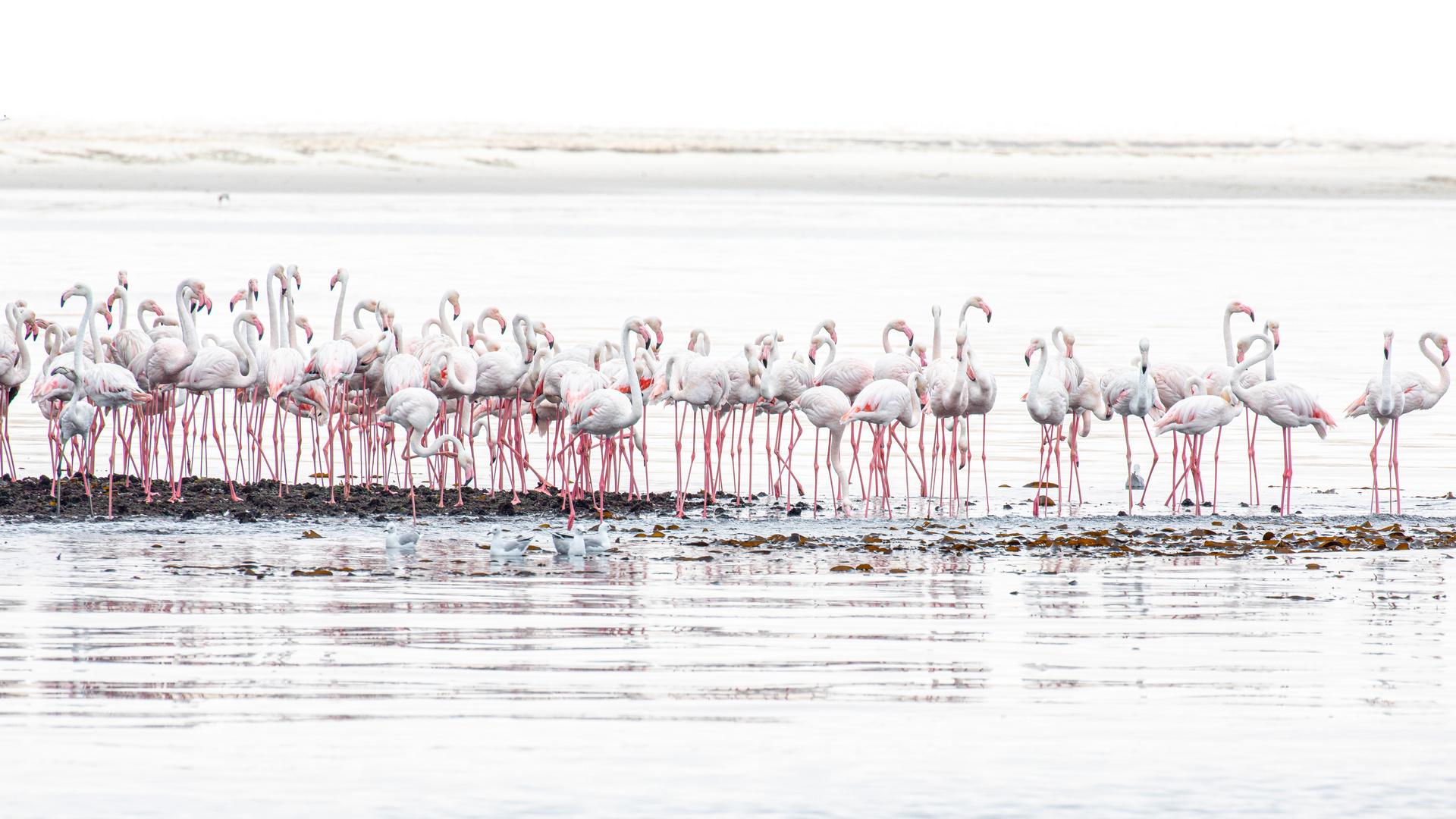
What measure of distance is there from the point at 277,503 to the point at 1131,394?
4.96 m

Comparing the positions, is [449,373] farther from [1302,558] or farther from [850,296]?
[850,296]

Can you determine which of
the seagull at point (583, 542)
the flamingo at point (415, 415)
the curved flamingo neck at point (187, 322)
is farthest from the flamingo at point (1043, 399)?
the curved flamingo neck at point (187, 322)

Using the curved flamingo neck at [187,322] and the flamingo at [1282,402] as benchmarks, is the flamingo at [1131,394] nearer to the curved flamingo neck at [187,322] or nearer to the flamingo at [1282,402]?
the flamingo at [1282,402]

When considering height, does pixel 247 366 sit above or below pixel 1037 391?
above

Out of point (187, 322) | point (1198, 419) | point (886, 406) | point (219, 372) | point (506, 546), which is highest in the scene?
point (187, 322)

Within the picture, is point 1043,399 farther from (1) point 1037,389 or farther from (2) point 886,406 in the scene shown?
(2) point 886,406

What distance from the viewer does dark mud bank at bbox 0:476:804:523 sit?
416 inches

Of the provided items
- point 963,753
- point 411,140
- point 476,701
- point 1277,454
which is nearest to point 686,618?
point 476,701

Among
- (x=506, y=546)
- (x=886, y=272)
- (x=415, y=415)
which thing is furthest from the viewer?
(x=886, y=272)

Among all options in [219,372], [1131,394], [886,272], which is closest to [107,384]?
[219,372]

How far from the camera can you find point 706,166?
82.0 m

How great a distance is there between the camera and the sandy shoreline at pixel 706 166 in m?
65.3

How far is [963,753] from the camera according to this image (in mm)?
5863

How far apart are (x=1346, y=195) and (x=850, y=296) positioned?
4141cm
